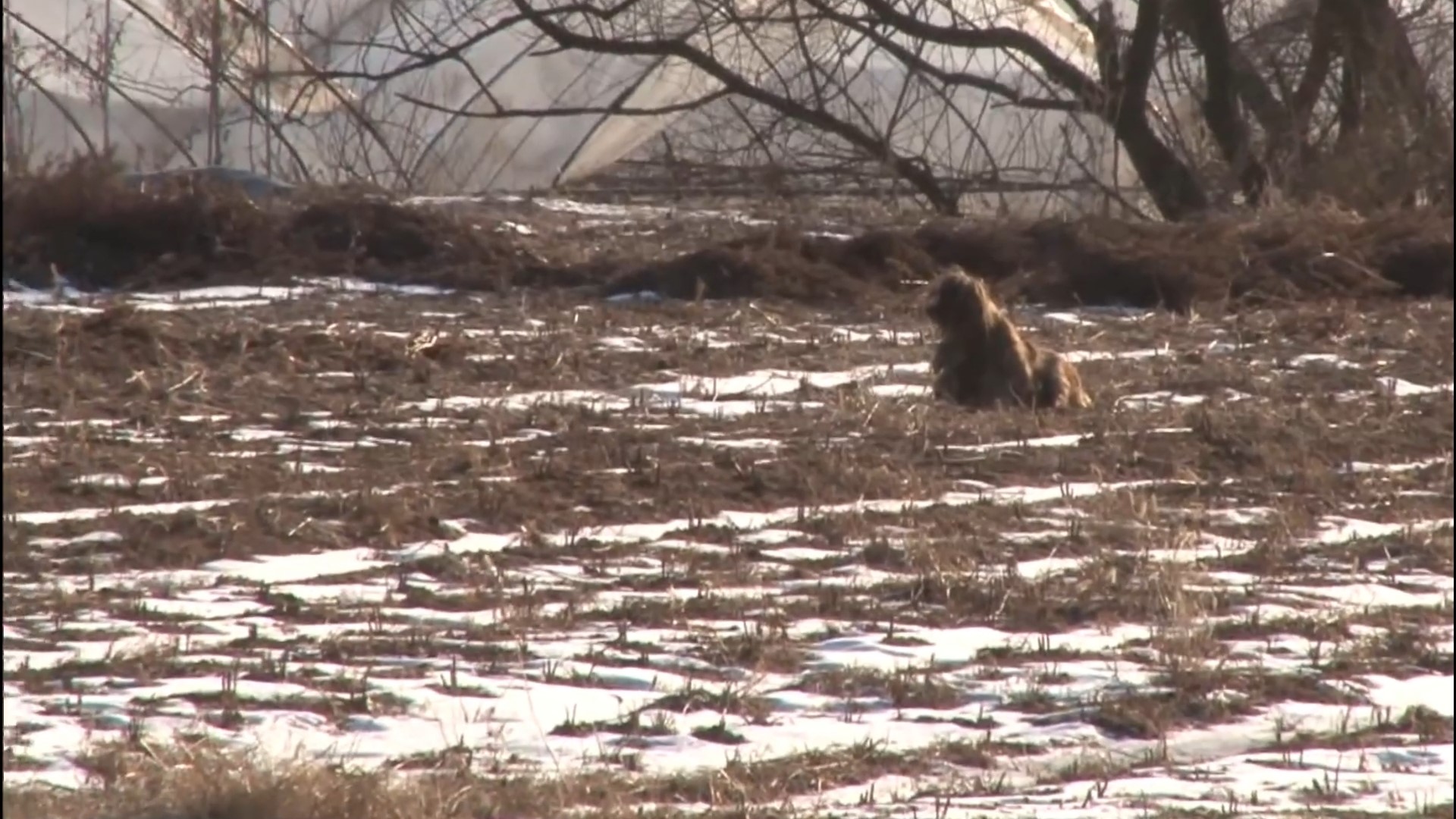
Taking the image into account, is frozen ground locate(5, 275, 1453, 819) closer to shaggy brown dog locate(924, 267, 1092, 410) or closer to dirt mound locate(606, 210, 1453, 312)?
shaggy brown dog locate(924, 267, 1092, 410)

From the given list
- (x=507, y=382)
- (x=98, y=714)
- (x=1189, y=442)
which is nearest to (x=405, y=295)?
(x=507, y=382)

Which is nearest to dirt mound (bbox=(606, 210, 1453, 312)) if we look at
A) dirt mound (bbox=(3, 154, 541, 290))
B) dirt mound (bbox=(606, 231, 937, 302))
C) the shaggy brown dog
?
dirt mound (bbox=(606, 231, 937, 302))

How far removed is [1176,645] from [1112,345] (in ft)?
18.3

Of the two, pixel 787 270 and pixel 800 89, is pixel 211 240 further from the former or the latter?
pixel 800 89

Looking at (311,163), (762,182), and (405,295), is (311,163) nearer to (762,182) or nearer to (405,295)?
(762,182)

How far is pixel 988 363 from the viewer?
10266 mm

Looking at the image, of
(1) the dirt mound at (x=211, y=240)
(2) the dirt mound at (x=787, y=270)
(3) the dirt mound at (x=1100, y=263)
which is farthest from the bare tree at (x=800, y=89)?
(2) the dirt mound at (x=787, y=270)

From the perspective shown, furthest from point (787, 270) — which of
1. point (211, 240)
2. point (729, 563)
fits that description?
point (729, 563)

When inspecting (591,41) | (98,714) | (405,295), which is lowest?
(98,714)

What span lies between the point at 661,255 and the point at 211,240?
2.56 meters

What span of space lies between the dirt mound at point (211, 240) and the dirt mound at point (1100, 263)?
3.39 feet

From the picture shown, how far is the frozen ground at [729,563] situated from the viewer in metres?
5.57

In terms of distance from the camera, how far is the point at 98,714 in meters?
5.44

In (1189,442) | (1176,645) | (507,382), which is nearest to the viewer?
(1176,645)
